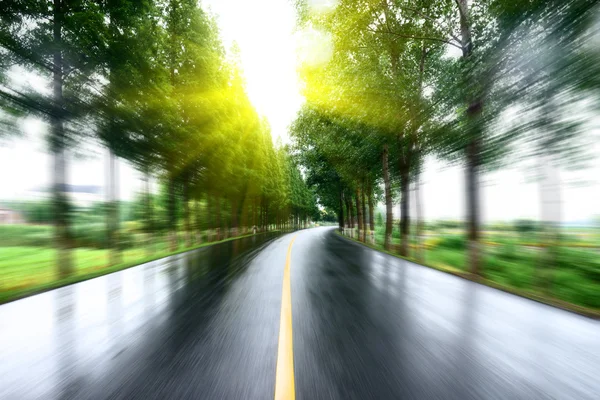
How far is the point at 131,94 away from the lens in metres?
10.5

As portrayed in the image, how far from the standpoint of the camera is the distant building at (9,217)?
830 cm

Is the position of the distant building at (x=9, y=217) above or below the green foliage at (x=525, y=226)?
above

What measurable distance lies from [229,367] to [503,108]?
27.8 ft

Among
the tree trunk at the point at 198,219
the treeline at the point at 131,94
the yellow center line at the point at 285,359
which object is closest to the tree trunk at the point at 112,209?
the treeline at the point at 131,94

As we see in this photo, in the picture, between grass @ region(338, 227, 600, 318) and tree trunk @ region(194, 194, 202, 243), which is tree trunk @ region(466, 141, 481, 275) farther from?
tree trunk @ region(194, 194, 202, 243)

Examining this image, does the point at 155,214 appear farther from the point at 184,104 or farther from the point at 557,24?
the point at 557,24

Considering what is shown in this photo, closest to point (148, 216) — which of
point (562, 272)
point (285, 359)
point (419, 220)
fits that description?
point (419, 220)

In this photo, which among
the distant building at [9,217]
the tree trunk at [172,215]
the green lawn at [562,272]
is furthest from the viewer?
the tree trunk at [172,215]

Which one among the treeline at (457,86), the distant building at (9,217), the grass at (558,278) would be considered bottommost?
the grass at (558,278)

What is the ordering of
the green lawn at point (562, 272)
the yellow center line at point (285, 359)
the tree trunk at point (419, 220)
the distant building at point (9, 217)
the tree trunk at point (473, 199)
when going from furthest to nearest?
the tree trunk at point (419, 220) → the tree trunk at point (473, 199) → the distant building at point (9, 217) → the green lawn at point (562, 272) → the yellow center line at point (285, 359)

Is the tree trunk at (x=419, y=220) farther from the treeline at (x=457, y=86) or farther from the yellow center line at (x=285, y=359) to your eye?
the yellow center line at (x=285, y=359)

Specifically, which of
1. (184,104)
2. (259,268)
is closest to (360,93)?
(259,268)

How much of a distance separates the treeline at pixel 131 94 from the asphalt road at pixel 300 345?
16.6 feet

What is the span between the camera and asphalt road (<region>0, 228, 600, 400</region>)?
2.46 metres
